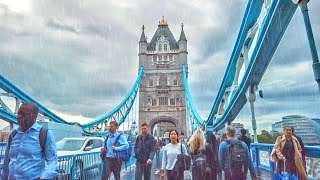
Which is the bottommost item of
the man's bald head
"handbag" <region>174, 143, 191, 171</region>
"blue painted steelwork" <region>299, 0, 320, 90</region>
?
"handbag" <region>174, 143, 191, 171</region>

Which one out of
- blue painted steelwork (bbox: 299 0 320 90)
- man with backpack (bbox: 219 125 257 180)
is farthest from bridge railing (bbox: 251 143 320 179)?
man with backpack (bbox: 219 125 257 180)

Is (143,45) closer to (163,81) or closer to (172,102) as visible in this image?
(163,81)

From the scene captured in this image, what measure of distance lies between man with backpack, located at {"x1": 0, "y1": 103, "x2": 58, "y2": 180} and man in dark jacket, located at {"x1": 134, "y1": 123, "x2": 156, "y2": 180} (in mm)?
2390

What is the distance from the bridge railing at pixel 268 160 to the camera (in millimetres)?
5527

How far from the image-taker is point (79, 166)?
591 centimetres

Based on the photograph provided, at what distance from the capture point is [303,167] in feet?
14.2

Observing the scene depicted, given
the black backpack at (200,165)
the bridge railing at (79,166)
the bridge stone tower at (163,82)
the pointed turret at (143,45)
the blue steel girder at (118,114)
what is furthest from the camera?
the pointed turret at (143,45)

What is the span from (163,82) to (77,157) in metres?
53.7

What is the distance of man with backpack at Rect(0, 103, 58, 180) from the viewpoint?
8.20ft

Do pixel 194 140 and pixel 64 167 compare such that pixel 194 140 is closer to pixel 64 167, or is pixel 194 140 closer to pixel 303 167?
pixel 303 167

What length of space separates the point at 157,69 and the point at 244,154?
184 feet

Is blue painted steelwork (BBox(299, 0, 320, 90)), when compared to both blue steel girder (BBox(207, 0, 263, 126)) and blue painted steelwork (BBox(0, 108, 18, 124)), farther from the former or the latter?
blue painted steelwork (BBox(0, 108, 18, 124))

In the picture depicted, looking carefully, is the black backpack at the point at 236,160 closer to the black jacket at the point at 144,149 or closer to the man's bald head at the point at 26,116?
the black jacket at the point at 144,149

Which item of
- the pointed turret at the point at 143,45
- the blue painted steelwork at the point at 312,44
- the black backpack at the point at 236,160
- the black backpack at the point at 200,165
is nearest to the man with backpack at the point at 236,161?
the black backpack at the point at 236,160
